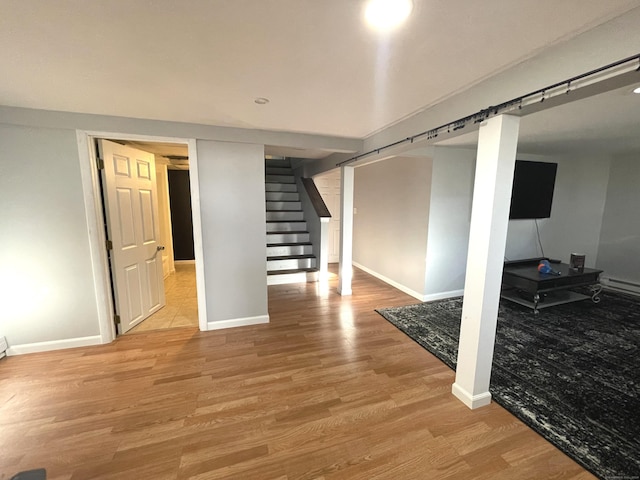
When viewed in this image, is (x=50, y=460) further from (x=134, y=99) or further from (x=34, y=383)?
(x=134, y=99)

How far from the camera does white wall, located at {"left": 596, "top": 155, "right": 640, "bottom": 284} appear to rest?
4160 millimetres

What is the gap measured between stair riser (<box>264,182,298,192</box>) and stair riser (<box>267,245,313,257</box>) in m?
1.43

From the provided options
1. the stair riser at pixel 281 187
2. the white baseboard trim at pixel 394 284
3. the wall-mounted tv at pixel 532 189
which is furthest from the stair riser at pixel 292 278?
the wall-mounted tv at pixel 532 189

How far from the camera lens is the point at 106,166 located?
2.58 metres

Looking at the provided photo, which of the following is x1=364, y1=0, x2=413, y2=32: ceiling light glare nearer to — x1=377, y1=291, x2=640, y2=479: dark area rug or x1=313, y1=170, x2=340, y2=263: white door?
x1=377, y1=291, x2=640, y2=479: dark area rug

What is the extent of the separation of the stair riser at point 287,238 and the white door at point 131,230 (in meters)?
1.97

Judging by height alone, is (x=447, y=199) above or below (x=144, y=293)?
above

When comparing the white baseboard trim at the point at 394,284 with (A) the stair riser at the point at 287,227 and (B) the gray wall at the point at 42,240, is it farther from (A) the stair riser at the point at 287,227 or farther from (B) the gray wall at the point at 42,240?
(B) the gray wall at the point at 42,240

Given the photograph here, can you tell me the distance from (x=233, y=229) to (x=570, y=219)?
5.75 metres

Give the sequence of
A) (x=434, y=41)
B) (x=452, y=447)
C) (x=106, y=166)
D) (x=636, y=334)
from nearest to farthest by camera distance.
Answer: (x=434, y=41) < (x=452, y=447) < (x=106, y=166) < (x=636, y=334)

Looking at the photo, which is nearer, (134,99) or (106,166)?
(134,99)

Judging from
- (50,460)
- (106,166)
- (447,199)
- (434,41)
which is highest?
(434,41)

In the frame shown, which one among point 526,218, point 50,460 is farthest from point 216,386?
point 526,218

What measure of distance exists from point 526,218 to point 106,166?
5784 mm
